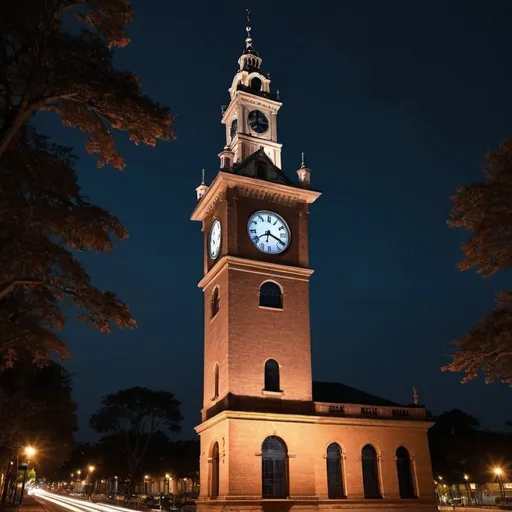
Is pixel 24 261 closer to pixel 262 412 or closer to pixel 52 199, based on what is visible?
pixel 52 199

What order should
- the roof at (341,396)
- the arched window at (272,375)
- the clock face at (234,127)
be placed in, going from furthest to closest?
the clock face at (234,127), the roof at (341,396), the arched window at (272,375)

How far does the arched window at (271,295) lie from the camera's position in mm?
35344

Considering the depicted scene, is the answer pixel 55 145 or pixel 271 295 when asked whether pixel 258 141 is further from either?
pixel 55 145

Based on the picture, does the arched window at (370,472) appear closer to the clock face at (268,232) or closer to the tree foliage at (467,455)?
the clock face at (268,232)

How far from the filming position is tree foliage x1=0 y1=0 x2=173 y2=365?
39.5 feet

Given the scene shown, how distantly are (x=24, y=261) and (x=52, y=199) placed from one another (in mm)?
1977

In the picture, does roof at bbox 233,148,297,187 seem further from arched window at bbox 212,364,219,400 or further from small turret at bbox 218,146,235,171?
arched window at bbox 212,364,219,400

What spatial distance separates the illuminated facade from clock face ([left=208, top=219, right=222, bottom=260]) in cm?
12

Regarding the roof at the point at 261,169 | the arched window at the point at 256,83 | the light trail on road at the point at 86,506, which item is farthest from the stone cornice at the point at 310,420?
the arched window at the point at 256,83

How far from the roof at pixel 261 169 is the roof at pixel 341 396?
13146 mm

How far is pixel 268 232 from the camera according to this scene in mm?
37062

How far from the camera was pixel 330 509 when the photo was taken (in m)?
31.7

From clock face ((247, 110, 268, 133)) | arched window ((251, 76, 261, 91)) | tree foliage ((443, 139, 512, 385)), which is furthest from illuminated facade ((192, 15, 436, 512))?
tree foliage ((443, 139, 512, 385))

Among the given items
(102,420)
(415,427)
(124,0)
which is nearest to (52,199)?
(124,0)
